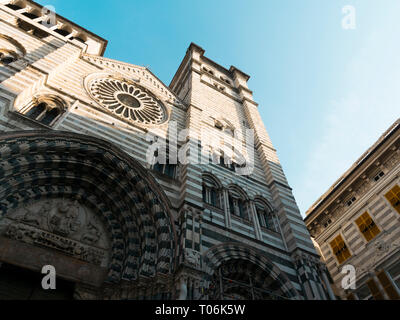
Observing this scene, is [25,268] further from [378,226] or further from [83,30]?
[83,30]

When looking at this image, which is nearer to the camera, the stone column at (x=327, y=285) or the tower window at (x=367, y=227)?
the stone column at (x=327, y=285)

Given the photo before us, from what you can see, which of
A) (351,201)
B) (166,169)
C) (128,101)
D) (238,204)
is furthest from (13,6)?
(351,201)

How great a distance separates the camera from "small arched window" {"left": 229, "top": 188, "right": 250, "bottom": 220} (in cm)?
1212

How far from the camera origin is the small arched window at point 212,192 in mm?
11858

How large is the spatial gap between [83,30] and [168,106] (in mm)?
9456

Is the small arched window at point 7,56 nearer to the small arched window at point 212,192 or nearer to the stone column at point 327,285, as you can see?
the small arched window at point 212,192

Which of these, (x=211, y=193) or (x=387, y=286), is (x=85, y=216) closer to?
(x=211, y=193)

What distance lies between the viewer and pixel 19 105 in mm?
10656

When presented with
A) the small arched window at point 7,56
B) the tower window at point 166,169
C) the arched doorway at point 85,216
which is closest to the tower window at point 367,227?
the tower window at point 166,169

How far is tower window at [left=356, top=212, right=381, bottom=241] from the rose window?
1131 cm

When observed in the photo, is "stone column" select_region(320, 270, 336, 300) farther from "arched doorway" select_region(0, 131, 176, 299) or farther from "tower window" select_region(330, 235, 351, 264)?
"tower window" select_region(330, 235, 351, 264)

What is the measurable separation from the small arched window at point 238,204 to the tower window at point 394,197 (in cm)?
730

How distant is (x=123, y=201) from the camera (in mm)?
10328
